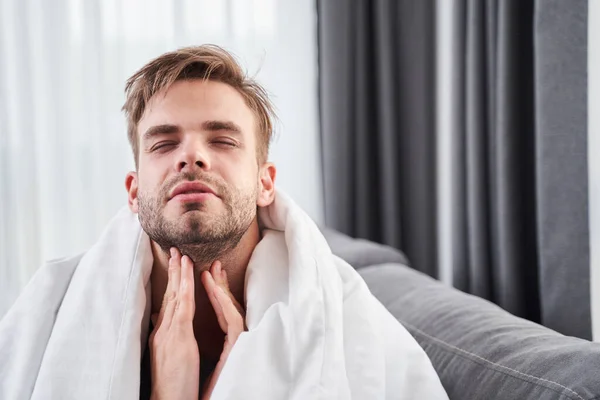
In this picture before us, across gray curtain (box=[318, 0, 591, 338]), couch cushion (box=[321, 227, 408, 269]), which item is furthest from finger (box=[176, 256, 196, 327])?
gray curtain (box=[318, 0, 591, 338])

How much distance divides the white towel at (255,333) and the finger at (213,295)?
74 mm

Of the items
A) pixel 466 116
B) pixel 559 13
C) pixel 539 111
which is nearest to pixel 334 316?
pixel 539 111

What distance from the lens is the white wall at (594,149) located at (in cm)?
Result: 182

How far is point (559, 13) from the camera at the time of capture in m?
1.80

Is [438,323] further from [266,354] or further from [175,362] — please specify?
[175,362]

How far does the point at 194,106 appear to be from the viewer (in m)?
1.35

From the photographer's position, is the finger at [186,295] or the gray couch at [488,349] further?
the finger at [186,295]

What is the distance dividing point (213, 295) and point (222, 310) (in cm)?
4

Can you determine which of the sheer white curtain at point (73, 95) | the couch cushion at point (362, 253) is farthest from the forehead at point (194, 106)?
the sheer white curtain at point (73, 95)

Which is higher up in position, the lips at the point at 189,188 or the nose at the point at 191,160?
the nose at the point at 191,160

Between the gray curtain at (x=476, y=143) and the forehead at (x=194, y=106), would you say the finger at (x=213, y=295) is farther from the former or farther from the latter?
the gray curtain at (x=476, y=143)

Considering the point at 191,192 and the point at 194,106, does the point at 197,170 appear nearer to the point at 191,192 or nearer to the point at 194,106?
the point at 191,192

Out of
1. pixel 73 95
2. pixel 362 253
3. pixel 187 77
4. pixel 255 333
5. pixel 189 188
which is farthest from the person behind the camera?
pixel 73 95

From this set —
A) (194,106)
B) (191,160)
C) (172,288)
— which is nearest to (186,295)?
(172,288)
